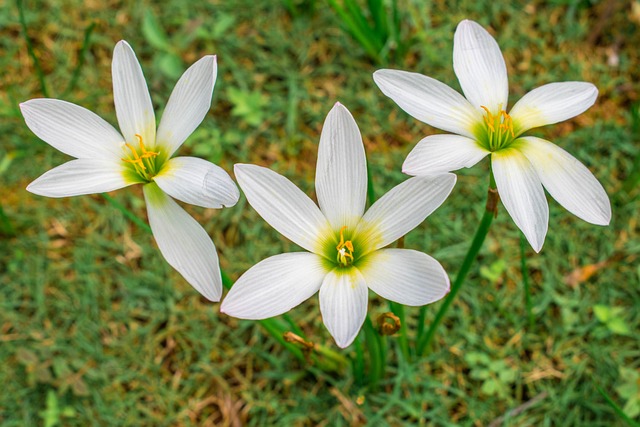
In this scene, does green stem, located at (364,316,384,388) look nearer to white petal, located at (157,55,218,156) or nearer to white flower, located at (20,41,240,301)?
white flower, located at (20,41,240,301)

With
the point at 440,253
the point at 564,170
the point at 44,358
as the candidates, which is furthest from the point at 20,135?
the point at 564,170

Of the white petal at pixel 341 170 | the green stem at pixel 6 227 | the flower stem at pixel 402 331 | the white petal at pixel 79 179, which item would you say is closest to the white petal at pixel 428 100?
the white petal at pixel 341 170

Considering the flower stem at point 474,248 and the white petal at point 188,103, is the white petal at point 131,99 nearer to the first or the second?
the white petal at point 188,103

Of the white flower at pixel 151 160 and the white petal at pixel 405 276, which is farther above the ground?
the white flower at pixel 151 160

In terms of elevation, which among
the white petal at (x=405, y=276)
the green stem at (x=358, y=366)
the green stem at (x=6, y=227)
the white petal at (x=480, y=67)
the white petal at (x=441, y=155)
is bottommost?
the green stem at (x=358, y=366)

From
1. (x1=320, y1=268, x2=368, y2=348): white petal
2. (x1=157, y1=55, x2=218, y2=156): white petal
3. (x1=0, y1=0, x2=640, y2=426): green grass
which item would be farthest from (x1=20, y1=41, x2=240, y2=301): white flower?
(x1=0, y1=0, x2=640, y2=426): green grass

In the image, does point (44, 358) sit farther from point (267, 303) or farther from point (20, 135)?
point (267, 303)
